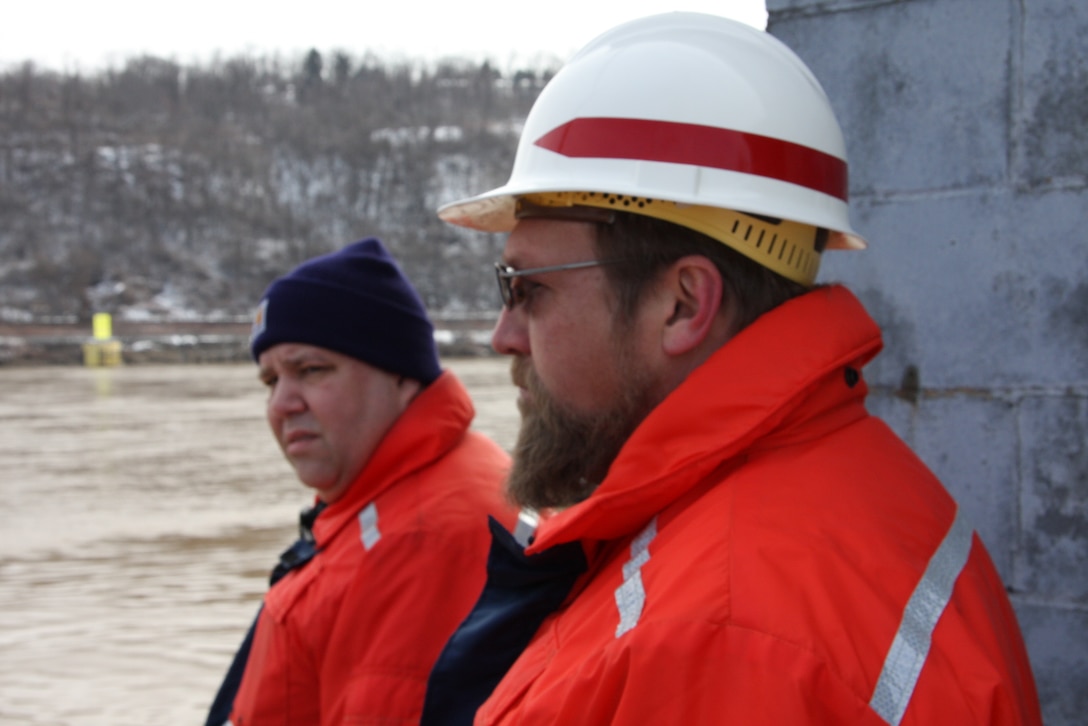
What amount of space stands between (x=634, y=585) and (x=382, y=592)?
1203mm

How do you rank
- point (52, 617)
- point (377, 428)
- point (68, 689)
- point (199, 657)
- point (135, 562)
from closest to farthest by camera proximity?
point (377, 428) → point (68, 689) → point (199, 657) → point (52, 617) → point (135, 562)

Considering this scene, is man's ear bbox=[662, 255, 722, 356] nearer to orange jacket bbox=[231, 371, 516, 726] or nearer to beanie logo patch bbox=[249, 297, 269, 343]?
orange jacket bbox=[231, 371, 516, 726]

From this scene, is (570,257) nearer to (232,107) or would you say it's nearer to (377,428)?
(377,428)

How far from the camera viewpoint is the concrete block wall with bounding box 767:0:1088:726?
225cm

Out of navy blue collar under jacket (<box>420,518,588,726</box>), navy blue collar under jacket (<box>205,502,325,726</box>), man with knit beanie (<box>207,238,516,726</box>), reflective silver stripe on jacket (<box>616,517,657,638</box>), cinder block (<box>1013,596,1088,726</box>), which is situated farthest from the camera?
navy blue collar under jacket (<box>205,502,325,726</box>)

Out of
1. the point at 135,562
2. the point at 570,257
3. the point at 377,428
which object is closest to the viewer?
the point at 570,257

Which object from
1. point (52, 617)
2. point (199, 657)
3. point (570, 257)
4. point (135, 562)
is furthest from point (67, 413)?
point (570, 257)

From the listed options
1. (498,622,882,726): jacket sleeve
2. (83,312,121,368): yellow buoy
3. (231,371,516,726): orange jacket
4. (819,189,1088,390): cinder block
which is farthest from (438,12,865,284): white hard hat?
(83,312,121,368): yellow buoy

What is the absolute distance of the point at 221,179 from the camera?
70062mm

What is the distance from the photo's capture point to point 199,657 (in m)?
6.66

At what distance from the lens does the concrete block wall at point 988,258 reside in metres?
2.25

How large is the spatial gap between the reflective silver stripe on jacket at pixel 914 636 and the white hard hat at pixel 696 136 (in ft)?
1.44

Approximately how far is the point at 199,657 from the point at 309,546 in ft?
14.2

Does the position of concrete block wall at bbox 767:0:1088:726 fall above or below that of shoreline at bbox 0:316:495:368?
above
